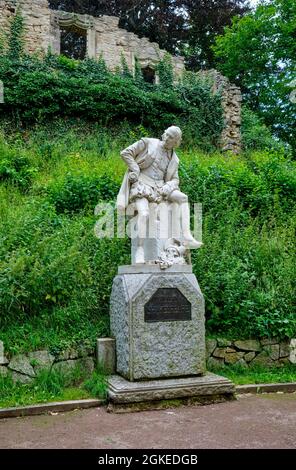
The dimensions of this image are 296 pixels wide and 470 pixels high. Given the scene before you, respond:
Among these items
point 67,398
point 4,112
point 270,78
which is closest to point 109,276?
point 67,398

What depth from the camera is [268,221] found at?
29.7ft

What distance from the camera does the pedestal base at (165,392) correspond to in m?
4.79

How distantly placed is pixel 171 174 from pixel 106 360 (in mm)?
2328

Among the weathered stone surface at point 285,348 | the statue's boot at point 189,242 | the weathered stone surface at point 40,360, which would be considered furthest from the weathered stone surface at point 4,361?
the weathered stone surface at point 285,348

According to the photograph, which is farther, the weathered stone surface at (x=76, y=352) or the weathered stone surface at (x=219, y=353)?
the weathered stone surface at (x=219, y=353)

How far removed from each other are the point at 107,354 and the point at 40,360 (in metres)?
0.73

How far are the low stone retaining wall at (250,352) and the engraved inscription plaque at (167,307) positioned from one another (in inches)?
34.8

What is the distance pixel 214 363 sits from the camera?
6051mm

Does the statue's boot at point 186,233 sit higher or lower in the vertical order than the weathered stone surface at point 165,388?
higher

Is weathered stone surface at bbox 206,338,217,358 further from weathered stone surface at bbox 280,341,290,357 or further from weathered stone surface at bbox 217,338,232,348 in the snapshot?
weathered stone surface at bbox 280,341,290,357

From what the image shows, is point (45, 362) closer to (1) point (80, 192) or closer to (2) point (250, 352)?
(2) point (250, 352)

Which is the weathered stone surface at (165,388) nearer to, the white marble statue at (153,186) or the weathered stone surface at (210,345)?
the weathered stone surface at (210,345)

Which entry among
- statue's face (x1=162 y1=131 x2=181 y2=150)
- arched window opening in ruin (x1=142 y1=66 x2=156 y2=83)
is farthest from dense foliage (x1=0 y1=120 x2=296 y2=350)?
arched window opening in ruin (x1=142 y1=66 x2=156 y2=83)

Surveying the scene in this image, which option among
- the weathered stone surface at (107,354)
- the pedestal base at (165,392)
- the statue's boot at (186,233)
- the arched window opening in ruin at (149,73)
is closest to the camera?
the pedestal base at (165,392)
